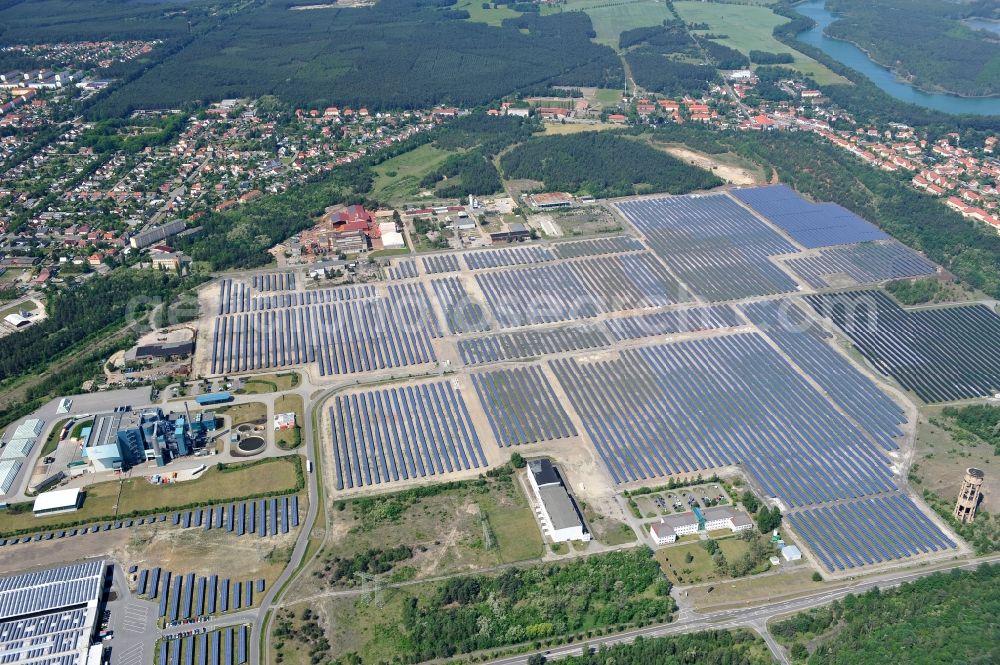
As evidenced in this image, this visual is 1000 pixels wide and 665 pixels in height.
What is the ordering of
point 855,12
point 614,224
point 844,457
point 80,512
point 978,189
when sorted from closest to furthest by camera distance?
point 80,512 < point 844,457 < point 614,224 < point 978,189 < point 855,12

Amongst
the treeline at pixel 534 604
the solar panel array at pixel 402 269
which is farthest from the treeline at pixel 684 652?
the solar panel array at pixel 402 269

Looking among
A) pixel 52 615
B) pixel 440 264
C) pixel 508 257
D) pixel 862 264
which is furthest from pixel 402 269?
pixel 862 264

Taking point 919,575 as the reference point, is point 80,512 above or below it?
above

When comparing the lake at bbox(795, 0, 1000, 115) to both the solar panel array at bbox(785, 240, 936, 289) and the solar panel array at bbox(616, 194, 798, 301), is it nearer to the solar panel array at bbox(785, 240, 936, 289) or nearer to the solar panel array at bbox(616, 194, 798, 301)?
the solar panel array at bbox(785, 240, 936, 289)

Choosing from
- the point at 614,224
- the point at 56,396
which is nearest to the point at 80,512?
the point at 56,396

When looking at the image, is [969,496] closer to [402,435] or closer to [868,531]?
[868,531]

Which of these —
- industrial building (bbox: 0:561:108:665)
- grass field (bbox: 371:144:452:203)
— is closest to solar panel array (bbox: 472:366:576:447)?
industrial building (bbox: 0:561:108:665)

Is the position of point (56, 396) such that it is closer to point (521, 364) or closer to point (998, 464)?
point (521, 364)
